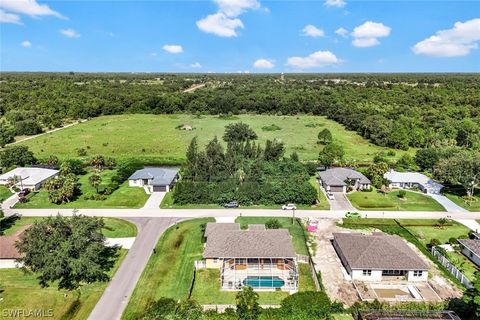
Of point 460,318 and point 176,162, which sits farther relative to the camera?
point 176,162

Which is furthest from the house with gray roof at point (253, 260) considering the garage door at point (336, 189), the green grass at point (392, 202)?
the garage door at point (336, 189)

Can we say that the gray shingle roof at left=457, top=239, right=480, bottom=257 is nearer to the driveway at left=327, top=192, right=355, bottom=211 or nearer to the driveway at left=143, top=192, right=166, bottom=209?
the driveway at left=327, top=192, right=355, bottom=211

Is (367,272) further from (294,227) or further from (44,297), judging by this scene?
(44,297)

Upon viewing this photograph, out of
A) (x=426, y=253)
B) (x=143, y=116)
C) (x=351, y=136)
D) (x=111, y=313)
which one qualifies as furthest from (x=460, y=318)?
(x=143, y=116)

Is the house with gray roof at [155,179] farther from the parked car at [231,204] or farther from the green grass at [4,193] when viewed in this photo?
the green grass at [4,193]

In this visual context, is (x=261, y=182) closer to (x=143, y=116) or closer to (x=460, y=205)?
(x=460, y=205)

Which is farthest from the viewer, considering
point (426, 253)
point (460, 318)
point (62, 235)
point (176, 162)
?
point (176, 162)
